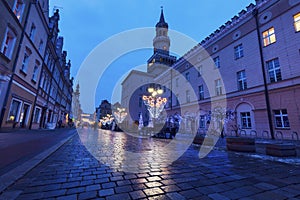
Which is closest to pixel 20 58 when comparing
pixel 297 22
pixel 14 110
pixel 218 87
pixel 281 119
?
pixel 14 110

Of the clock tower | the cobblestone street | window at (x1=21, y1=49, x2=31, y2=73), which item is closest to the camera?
the cobblestone street

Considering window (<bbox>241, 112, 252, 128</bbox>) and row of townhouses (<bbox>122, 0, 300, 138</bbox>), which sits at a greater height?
row of townhouses (<bbox>122, 0, 300, 138</bbox>)

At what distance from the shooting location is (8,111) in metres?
9.95

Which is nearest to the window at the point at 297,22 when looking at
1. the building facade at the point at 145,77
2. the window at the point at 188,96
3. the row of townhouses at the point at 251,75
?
the row of townhouses at the point at 251,75

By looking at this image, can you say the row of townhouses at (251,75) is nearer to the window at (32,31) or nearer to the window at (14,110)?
the window at (14,110)

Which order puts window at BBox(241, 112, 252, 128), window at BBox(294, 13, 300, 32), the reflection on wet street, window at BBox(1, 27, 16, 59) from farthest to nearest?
window at BBox(241, 112, 252, 128) → window at BBox(294, 13, 300, 32) → window at BBox(1, 27, 16, 59) → the reflection on wet street

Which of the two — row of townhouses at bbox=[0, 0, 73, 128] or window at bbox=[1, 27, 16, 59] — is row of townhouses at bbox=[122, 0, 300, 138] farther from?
window at bbox=[1, 27, 16, 59]

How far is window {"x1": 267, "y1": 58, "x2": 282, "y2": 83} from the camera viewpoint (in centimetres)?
1352

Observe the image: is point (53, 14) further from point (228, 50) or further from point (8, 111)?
point (228, 50)

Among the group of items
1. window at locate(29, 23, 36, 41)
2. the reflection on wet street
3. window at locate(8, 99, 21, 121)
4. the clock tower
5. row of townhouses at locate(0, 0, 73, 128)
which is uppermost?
the clock tower

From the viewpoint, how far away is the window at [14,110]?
10.4 m

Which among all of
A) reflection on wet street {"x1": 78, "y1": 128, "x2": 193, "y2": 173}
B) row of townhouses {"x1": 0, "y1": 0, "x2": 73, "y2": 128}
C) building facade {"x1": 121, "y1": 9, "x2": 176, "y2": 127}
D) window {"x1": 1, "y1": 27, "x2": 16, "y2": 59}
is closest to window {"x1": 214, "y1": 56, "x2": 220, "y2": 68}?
reflection on wet street {"x1": 78, "y1": 128, "x2": 193, "y2": 173}

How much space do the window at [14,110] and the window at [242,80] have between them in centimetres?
2227

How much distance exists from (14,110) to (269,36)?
81.2 feet
